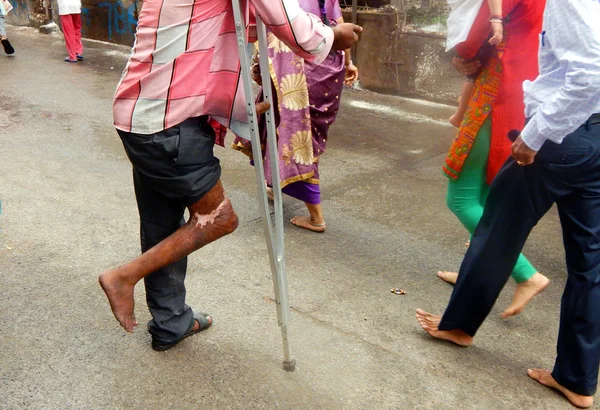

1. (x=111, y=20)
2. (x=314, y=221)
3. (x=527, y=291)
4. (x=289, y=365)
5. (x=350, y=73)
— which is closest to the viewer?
(x=289, y=365)

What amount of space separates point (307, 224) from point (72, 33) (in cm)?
752

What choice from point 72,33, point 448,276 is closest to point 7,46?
point 72,33

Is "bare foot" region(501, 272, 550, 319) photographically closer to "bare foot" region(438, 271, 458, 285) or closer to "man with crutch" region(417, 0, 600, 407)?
"man with crutch" region(417, 0, 600, 407)

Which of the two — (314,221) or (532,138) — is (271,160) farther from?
(314,221)

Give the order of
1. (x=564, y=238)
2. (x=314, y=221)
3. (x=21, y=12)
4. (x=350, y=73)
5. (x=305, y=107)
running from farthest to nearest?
(x=21, y=12), (x=314, y=221), (x=350, y=73), (x=305, y=107), (x=564, y=238)

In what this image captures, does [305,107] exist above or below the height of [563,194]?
below

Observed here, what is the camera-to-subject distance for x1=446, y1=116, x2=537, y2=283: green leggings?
120 inches

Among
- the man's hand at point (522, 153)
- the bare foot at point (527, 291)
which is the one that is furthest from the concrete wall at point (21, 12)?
the man's hand at point (522, 153)

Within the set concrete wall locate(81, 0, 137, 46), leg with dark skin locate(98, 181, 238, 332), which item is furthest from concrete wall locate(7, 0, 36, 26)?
leg with dark skin locate(98, 181, 238, 332)

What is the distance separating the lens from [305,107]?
4004mm

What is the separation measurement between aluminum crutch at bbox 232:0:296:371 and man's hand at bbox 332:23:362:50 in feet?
0.92

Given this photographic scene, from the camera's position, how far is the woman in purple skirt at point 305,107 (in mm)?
3898

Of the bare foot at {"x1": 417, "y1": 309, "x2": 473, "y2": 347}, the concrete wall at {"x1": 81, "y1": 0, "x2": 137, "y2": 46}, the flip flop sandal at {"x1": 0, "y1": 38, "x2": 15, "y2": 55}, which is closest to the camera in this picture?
the bare foot at {"x1": 417, "y1": 309, "x2": 473, "y2": 347}

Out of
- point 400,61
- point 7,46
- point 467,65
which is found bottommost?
point 7,46
